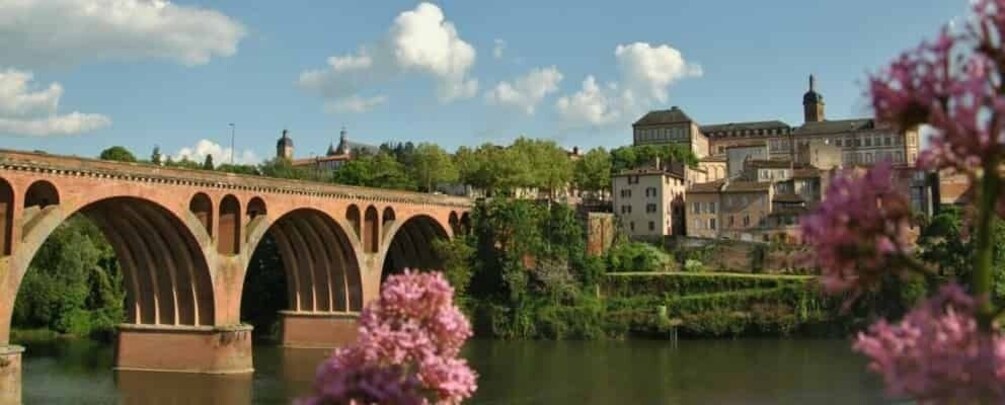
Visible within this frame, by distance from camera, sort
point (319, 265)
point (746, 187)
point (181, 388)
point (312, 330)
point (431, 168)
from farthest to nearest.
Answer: point (431, 168) → point (746, 187) → point (312, 330) → point (319, 265) → point (181, 388)

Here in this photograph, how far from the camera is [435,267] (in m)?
79.6

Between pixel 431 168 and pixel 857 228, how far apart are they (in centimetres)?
10232

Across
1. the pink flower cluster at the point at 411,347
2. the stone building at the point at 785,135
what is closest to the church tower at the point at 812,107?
the stone building at the point at 785,135

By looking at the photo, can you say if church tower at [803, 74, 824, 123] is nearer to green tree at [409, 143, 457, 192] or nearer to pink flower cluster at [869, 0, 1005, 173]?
green tree at [409, 143, 457, 192]

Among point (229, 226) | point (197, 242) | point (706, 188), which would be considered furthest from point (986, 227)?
point (706, 188)

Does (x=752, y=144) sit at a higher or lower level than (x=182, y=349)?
higher

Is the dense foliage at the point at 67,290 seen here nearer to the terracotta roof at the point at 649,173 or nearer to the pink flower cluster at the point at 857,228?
the terracotta roof at the point at 649,173

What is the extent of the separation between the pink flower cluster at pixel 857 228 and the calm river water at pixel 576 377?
37651 millimetres

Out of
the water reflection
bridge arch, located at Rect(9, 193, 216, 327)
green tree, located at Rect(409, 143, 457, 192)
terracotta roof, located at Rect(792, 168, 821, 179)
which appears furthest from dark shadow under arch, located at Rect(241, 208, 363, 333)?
terracotta roof, located at Rect(792, 168, 821, 179)

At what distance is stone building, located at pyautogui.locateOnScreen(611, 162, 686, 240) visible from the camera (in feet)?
298

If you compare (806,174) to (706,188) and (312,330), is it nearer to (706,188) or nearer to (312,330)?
(706,188)

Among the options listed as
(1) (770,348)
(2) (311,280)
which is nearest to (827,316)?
(1) (770,348)

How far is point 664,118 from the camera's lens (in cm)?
14950

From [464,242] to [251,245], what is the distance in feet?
85.3
